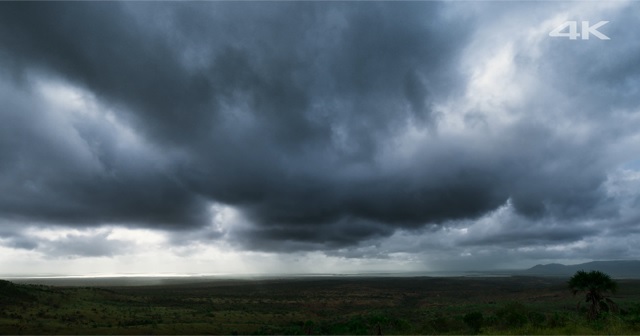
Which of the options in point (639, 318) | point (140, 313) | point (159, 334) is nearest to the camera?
point (639, 318)

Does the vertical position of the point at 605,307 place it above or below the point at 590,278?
below

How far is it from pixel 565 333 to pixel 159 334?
122ft

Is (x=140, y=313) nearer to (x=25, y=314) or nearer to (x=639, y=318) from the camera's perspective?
(x=25, y=314)

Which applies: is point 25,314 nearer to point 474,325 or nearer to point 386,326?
point 386,326

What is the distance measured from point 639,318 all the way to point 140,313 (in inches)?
2372

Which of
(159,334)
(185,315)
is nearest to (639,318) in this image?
(159,334)

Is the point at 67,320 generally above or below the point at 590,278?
below

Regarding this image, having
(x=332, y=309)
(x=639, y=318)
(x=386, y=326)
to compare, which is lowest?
(x=332, y=309)

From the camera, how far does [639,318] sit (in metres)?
23.3

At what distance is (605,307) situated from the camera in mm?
36531

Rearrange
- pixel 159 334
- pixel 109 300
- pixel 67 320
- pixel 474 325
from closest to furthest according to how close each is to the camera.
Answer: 1. pixel 474 325
2. pixel 159 334
3. pixel 67 320
4. pixel 109 300

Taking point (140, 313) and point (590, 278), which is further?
point (140, 313)

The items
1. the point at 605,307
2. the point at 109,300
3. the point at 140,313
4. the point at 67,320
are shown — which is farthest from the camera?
the point at 109,300

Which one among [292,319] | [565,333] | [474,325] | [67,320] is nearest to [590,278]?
[474,325]
